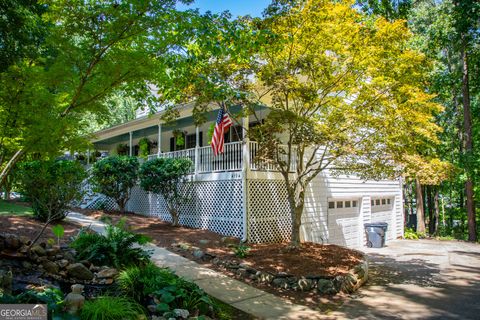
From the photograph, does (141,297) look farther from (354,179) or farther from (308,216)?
(354,179)

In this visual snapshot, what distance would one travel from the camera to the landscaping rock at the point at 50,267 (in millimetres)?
6293

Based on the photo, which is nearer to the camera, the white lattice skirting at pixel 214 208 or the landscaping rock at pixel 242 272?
the landscaping rock at pixel 242 272

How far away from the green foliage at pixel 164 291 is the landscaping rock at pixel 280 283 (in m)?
2.70

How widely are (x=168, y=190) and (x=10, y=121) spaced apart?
751 cm

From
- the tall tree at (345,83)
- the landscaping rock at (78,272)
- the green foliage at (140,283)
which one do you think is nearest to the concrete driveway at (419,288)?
the tall tree at (345,83)

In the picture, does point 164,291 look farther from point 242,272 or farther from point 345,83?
point 345,83

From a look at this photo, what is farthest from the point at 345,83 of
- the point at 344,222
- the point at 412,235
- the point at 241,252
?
the point at 412,235

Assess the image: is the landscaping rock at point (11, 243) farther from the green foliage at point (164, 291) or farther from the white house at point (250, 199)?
the white house at point (250, 199)

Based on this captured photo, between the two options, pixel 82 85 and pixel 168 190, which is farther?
pixel 168 190

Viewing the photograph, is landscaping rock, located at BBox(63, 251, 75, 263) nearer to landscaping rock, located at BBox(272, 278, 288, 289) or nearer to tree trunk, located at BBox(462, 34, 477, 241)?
landscaping rock, located at BBox(272, 278, 288, 289)

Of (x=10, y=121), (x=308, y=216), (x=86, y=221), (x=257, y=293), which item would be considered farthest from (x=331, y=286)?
(x=86, y=221)

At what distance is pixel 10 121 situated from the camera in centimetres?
595

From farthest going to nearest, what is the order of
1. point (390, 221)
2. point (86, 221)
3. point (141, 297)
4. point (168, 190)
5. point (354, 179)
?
point (390, 221) < point (354, 179) < point (168, 190) < point (86, 221) < point (141, 297)

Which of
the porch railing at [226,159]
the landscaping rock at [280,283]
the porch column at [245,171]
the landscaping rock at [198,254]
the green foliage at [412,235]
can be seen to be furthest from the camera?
the green foliage at [412,235]
